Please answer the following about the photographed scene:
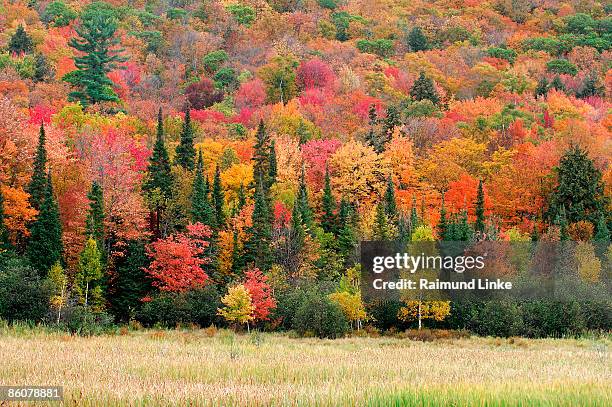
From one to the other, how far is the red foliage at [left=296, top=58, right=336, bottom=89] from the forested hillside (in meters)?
0.36

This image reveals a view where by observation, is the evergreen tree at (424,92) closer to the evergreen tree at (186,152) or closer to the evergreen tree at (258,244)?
the evergreen tree at (186,152)

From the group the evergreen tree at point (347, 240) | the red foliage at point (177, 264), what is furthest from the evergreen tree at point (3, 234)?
the evergreen tree at point (347, 240)

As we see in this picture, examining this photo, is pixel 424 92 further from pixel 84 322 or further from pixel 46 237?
pixel 84 322

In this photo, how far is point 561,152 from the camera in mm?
84062

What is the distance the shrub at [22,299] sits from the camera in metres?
48.4

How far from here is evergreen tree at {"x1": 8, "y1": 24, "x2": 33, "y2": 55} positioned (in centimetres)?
12731

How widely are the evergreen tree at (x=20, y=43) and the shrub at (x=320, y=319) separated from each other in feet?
302

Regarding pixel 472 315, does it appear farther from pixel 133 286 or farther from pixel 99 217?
pixel 99 217

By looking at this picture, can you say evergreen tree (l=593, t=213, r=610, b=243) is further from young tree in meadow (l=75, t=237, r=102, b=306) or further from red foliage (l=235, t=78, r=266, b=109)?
red foliage (l=235, t=78, r=266, b=109)

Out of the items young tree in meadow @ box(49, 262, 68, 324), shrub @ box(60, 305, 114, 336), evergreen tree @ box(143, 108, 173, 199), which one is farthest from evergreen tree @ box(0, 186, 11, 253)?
evergreen tree @ box(143, 108, 173, 199)

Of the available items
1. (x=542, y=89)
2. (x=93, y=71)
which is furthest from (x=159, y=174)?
(x=542, y=89)

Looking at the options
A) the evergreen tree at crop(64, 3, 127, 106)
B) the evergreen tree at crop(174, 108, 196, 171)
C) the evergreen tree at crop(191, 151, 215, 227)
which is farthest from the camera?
the evergreen tree at crop(64, 3, 127, 106)

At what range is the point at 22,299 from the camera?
48531 mm

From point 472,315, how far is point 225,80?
300 feet
